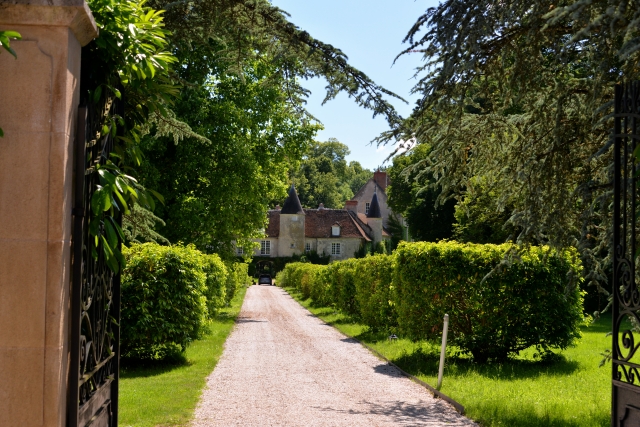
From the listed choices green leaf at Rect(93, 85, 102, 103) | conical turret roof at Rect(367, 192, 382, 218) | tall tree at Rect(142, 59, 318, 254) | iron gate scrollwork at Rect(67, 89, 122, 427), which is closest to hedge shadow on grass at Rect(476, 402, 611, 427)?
iron gate scrollwork at Rect(67, 89, 122, 427)

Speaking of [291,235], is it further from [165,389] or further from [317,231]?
[165,389]

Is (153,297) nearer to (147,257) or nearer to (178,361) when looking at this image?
(147,257)

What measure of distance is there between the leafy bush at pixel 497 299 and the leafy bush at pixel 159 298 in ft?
14.4

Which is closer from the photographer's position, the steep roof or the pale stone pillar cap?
the pale stone pillar cap

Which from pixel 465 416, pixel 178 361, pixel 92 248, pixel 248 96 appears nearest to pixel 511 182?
pixel 465 416

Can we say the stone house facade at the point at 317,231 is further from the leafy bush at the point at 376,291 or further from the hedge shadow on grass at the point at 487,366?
the hedge shadow on grass at the point at 487,366

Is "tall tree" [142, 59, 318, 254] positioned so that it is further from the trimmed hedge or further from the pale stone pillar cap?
the pale stone pillar cap

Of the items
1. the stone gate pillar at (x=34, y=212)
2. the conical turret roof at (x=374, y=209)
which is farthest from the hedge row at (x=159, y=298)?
the conical turret roof at (x=374, y=209)

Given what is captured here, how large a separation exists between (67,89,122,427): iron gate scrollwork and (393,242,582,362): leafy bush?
30.0 feet

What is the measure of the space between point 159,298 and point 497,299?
6.24 metres

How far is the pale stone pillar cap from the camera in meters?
3.29

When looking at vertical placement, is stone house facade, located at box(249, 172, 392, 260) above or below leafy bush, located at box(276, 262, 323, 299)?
above

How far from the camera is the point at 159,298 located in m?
12.7

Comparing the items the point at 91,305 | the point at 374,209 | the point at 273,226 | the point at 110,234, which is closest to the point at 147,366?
the point at 91,305
